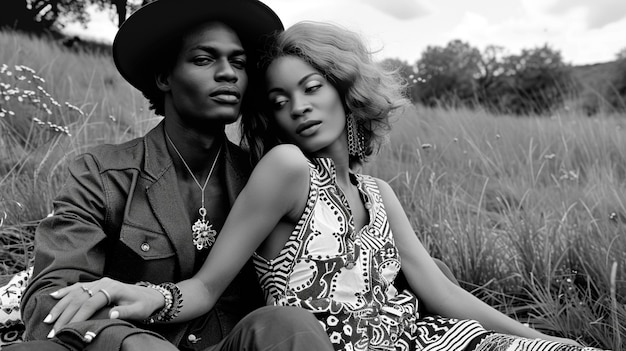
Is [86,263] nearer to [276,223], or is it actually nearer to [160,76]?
[276,223]

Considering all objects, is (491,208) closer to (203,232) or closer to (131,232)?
(203,232)

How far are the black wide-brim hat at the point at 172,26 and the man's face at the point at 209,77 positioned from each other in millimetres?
50

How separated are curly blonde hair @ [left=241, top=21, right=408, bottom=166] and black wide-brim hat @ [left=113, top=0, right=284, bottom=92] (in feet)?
0.29

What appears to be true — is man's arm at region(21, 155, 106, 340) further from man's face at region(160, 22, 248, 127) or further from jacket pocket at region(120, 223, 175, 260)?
man's face at region(160, 22, 248, 127)

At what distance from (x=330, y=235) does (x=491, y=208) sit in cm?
299

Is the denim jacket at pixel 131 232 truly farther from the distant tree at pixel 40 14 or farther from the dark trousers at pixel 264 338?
the distant tree at pixel 40 14

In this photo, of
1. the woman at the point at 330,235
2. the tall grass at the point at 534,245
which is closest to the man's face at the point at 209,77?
the woman at the point at 330,235

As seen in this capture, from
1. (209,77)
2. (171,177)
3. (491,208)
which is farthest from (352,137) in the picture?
(491,208)

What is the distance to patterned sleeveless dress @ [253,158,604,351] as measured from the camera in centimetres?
232

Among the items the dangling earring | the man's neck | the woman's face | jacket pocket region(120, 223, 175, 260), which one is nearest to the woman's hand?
jacket pocket region(120, 223, 175, 260)

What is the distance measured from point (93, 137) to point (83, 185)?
8.46 feet

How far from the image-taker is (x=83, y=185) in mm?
2377

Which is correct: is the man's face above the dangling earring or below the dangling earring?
above

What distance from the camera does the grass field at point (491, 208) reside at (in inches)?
130
